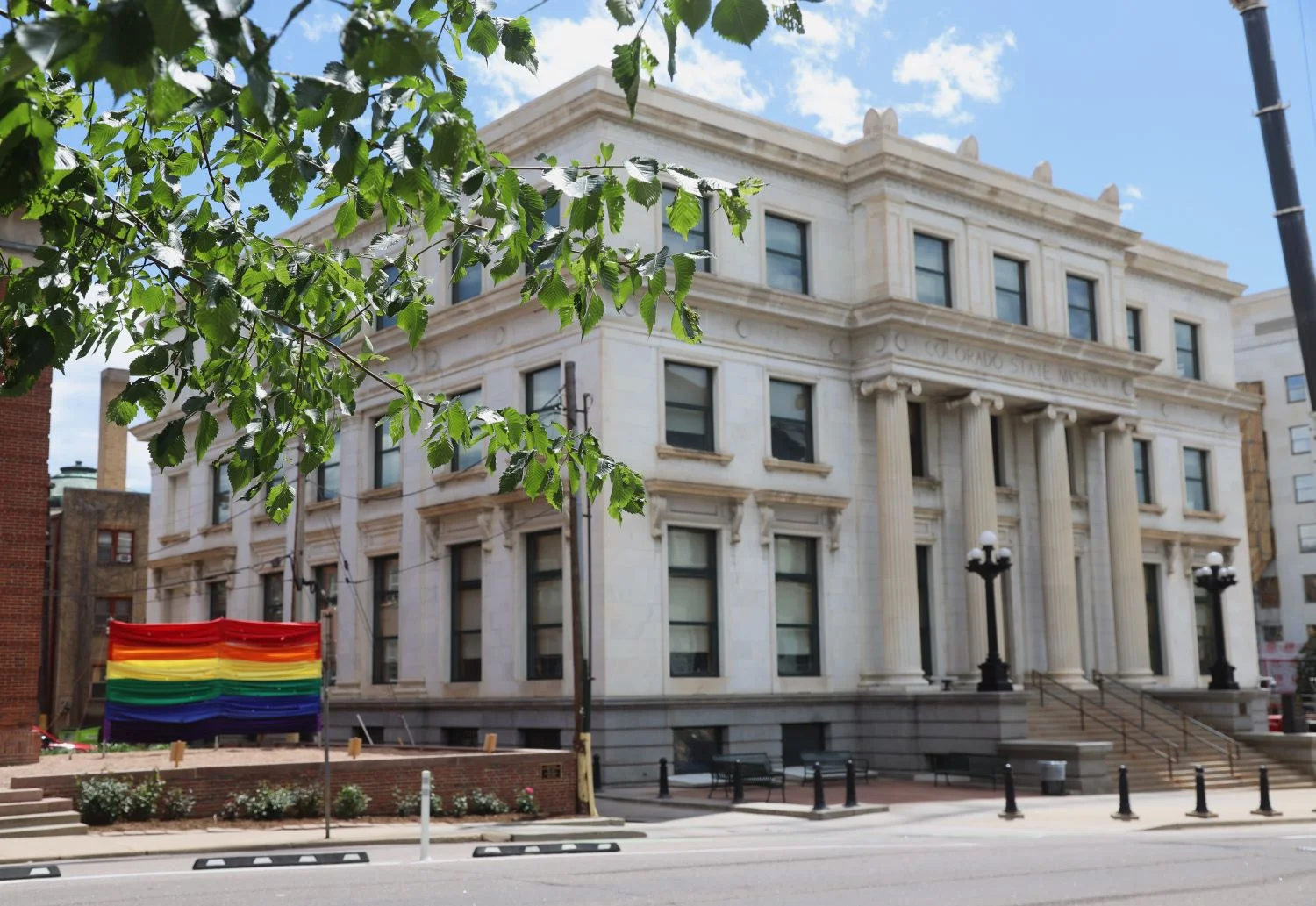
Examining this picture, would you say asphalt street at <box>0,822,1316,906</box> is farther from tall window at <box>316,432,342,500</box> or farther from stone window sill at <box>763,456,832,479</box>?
tall window at <box>316,432,342,500</box>

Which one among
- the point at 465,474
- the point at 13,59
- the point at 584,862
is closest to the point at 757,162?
the point at 465,474

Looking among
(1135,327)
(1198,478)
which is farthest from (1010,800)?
(1198,478)

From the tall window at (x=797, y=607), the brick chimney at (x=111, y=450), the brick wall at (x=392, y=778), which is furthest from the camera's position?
the brick chimney at (x=111, y=450)

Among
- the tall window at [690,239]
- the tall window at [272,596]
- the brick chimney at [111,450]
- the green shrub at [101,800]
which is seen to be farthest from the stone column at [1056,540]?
the brick chimney at [111,450]

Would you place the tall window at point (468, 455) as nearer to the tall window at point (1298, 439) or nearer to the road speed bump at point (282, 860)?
the road speed bump at point (282, 860)

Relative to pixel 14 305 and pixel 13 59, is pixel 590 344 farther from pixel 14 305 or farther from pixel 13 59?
pixel 13 59

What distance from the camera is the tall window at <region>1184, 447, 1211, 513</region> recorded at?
48.8m

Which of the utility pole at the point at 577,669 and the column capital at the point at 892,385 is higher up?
the column capital at the point at 892,385

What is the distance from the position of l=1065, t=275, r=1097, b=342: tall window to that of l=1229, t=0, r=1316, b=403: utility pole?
2449cm

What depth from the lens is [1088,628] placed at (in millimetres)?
42656

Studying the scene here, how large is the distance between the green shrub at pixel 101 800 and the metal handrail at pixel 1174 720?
25.4 meters

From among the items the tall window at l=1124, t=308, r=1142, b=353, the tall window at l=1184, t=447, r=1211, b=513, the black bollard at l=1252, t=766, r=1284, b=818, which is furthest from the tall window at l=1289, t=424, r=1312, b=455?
the black bollard at l=1252, t=766, r=1284, b=818

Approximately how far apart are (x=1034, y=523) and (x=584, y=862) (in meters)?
26.4

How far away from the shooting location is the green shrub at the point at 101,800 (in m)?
21.7
